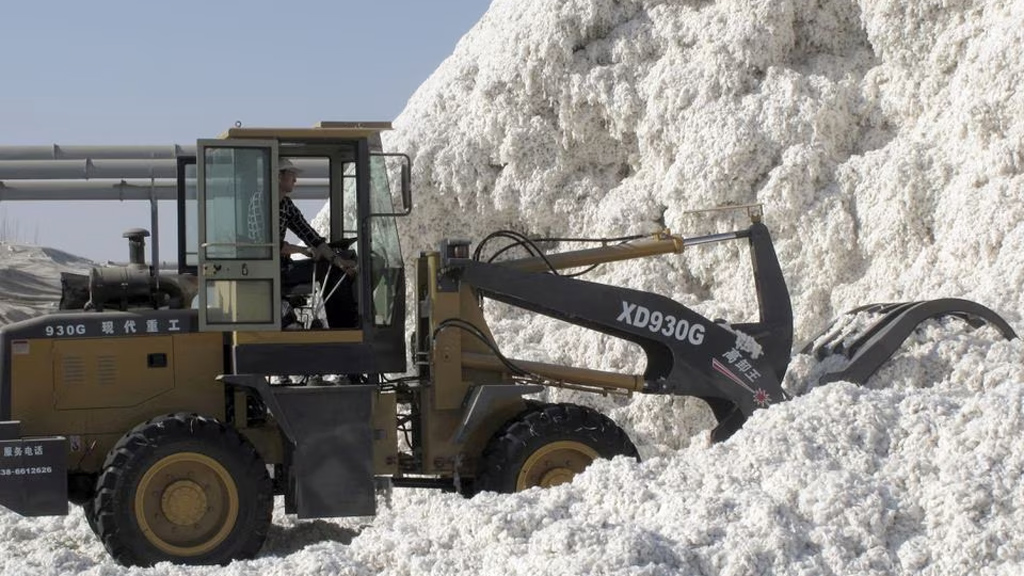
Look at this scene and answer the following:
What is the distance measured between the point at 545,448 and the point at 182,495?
2.12 m

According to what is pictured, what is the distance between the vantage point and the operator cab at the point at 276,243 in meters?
8.57

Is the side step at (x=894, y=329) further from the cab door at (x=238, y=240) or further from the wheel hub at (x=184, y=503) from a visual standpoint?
the wheel hub at (x=184, y=503)

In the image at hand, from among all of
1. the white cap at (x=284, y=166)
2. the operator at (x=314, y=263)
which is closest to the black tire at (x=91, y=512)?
the operator at (x=314, y=263)

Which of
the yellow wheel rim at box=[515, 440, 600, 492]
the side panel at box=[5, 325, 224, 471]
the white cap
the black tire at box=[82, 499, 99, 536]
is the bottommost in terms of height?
the black tire at box=[82, 499, 99, 536]

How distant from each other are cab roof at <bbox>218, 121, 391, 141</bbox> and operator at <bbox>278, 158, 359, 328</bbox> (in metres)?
0.19

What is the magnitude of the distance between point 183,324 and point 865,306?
15.0 feet

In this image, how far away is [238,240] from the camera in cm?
857

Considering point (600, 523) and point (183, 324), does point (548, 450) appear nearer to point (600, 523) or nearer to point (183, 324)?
point (600, 523)

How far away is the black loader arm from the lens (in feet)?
30.3

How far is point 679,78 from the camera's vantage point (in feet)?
39.8

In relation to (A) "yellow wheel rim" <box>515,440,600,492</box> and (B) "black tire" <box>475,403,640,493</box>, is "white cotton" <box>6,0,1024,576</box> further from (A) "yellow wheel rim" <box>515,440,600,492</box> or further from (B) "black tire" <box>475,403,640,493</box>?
(A) "yellow wheel rim" <box>515,440,600,492</box>

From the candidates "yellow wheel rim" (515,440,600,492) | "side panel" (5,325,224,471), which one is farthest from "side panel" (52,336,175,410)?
"yellow wheel rim" (515,440,600,492)

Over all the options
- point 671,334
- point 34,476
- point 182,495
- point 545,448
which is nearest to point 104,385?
point 34,476

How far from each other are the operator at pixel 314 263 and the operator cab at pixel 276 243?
0.10 feet
